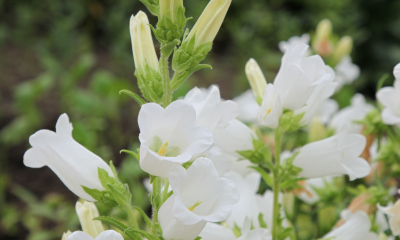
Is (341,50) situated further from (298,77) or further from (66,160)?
(66,160)

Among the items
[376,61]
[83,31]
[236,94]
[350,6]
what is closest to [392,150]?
[236,94]

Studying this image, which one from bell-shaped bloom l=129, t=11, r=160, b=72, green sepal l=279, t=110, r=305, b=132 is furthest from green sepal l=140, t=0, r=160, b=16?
green sepal l=279, t=110, r=305, b=132

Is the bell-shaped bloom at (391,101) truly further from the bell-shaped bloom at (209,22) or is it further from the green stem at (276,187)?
the bell-shaped bloom at (209,22)

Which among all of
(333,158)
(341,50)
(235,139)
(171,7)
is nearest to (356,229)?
(333,158)

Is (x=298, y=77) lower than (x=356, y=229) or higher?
higher

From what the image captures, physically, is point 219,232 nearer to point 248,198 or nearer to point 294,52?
point 248,198
